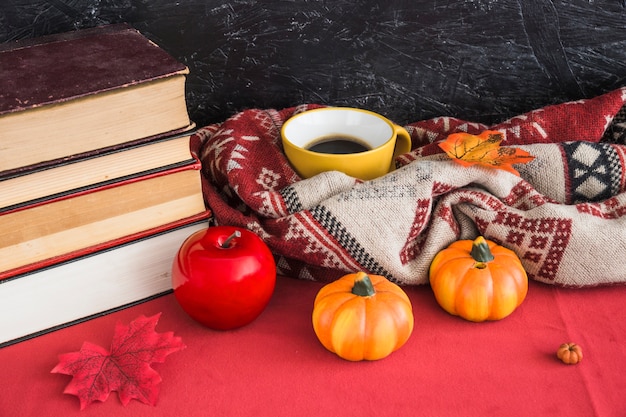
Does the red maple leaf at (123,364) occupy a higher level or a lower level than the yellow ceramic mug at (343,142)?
lower

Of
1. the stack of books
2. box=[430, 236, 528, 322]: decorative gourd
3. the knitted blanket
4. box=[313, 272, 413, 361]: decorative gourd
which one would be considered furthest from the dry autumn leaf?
the stack of books

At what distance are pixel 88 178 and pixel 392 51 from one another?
53 centimetres

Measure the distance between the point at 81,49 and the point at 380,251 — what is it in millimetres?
441

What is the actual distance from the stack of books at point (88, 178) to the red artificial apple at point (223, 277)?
0.07 metres

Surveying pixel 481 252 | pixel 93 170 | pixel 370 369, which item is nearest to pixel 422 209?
pixel 481 252

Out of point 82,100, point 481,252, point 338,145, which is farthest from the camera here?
point 338,145

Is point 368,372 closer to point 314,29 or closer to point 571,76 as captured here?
point 314,29

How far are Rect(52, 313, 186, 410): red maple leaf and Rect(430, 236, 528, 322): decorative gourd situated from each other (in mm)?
325

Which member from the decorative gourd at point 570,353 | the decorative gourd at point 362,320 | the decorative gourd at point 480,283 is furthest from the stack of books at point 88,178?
the decorative gourd at point 570,353

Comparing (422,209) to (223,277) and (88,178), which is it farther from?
(88,178)

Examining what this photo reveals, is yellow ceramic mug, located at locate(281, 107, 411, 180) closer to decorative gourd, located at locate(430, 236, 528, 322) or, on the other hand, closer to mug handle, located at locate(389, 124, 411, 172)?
mug handle, located at locate(389, 124, 411, 172)

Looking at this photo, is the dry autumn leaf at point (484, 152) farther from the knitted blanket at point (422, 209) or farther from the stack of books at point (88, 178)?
the stack of books at point (88, 178)

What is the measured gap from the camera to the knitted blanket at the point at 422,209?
845 mm

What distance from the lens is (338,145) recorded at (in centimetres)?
98
